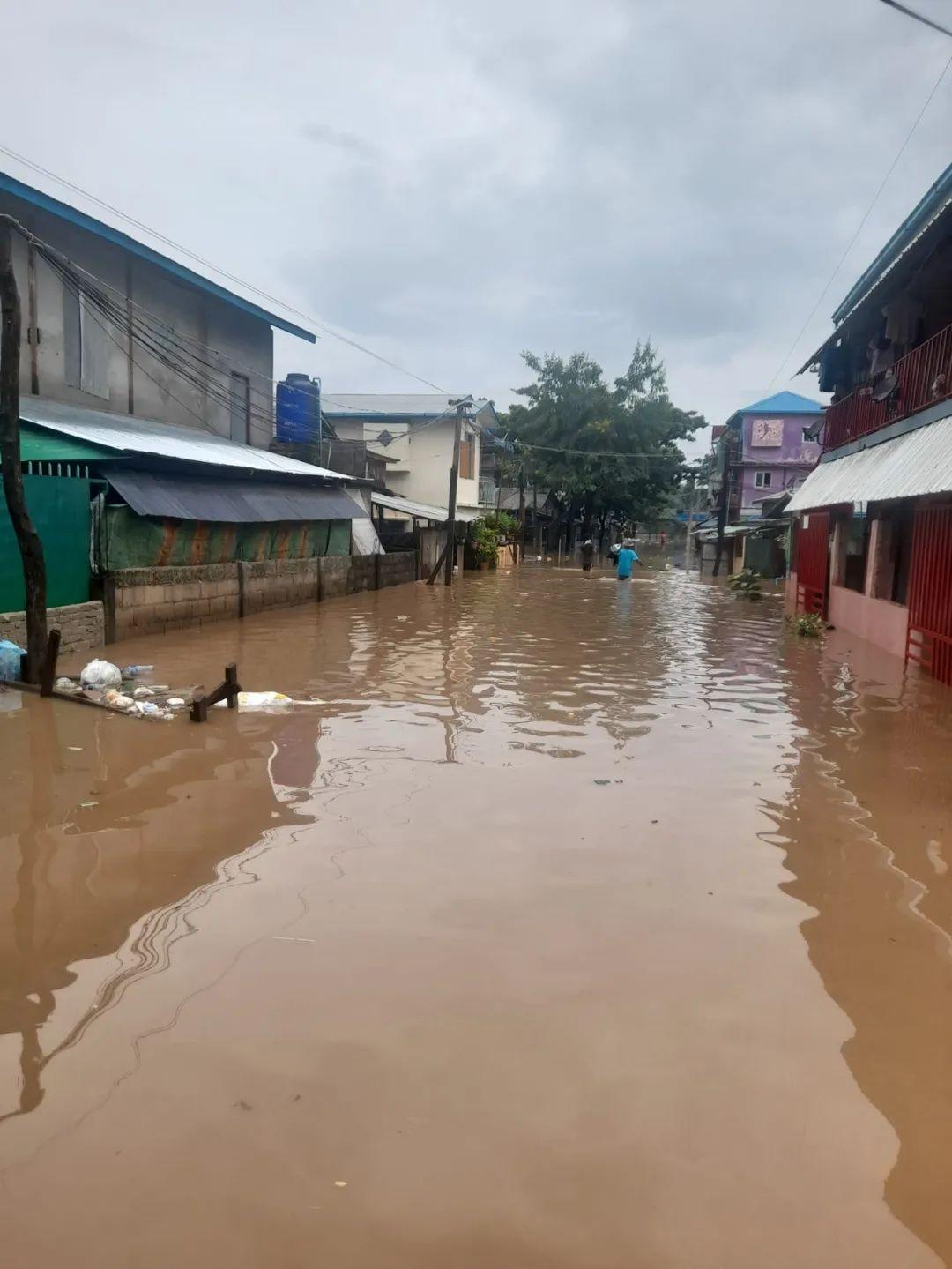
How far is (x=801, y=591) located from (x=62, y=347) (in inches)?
677

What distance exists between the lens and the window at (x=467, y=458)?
129ft

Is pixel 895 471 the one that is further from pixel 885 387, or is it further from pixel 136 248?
pixel 136 248

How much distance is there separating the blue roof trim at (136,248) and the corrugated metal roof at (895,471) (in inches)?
565

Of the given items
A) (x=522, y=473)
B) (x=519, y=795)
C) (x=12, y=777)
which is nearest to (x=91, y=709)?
(x=12, y=777)

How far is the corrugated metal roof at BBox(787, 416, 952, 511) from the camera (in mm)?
11102

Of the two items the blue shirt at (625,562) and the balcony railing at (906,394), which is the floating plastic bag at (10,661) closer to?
the balcony railing at (906,394)

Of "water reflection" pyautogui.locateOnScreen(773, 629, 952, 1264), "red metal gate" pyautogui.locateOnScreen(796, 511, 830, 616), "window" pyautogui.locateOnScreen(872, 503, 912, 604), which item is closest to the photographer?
"water reflection" pyautogui.locateOnScreen(773, 629, 952, 1264)

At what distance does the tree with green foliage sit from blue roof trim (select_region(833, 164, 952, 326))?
26.8 metres

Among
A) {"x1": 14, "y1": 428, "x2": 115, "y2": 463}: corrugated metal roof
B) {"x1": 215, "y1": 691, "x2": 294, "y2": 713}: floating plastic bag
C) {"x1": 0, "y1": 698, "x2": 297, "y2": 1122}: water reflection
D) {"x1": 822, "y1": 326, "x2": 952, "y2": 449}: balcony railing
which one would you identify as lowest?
{"x1": 0, "y1": 698, "x2": 297, "y2": 1122}: water reflection

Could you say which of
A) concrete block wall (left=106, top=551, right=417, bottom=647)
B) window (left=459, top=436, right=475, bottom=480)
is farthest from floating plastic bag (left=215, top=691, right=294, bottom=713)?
window (left=459, top=436, right=475, bottom=480)

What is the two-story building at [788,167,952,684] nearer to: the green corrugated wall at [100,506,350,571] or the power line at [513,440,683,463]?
the green corrugated wall at [100,506,350,571]

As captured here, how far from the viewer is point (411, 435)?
3828cm

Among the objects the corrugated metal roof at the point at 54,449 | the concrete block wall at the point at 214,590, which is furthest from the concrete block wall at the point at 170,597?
the corrugated metal roof at the point at 54,449

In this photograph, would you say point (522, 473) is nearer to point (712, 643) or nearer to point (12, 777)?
point (712, 643)
